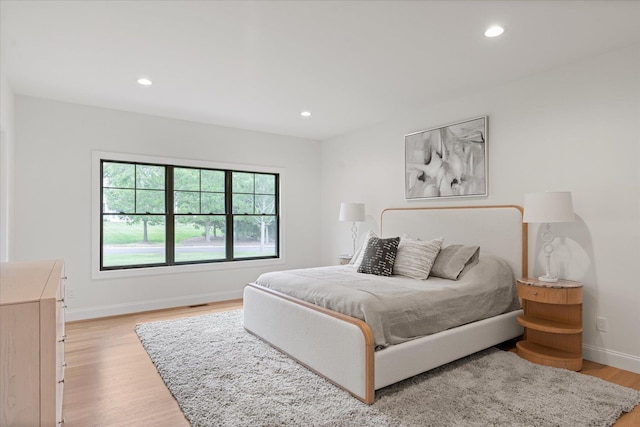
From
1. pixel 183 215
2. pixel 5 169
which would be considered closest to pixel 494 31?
pixel 183 215

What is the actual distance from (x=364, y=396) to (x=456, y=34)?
2559 millimetres

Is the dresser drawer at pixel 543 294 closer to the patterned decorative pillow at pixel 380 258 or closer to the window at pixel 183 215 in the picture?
the patterned decorative pillow at pixel 380 258

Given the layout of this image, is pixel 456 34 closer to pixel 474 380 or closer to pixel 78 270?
pixel 474 380

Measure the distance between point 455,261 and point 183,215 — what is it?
353cm

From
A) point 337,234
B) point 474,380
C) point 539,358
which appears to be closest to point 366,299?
point 474,380

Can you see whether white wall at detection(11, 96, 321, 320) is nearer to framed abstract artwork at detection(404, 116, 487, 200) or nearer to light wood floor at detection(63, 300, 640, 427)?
light wood floor at detection(63, 300, 640, 427)

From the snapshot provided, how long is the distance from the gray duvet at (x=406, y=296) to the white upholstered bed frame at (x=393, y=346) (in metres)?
0.07

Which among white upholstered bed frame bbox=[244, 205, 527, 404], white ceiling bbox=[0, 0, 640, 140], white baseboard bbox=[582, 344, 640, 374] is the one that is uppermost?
white ceiling bbox=[0, 0, 640, 140]

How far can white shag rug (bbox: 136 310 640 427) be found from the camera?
2092 millimetres

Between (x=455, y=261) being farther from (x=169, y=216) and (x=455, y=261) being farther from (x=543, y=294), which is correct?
(x=169, y=216)

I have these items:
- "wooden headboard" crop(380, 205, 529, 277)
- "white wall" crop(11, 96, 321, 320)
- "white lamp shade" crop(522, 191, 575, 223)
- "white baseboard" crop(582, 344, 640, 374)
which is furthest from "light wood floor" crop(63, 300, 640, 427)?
"white lamp shade" crop(522, 191, 575, 223)

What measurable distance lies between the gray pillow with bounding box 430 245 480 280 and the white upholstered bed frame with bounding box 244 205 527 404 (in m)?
0.36

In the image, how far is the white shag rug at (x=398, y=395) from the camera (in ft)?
6.86

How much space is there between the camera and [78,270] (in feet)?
13.7
